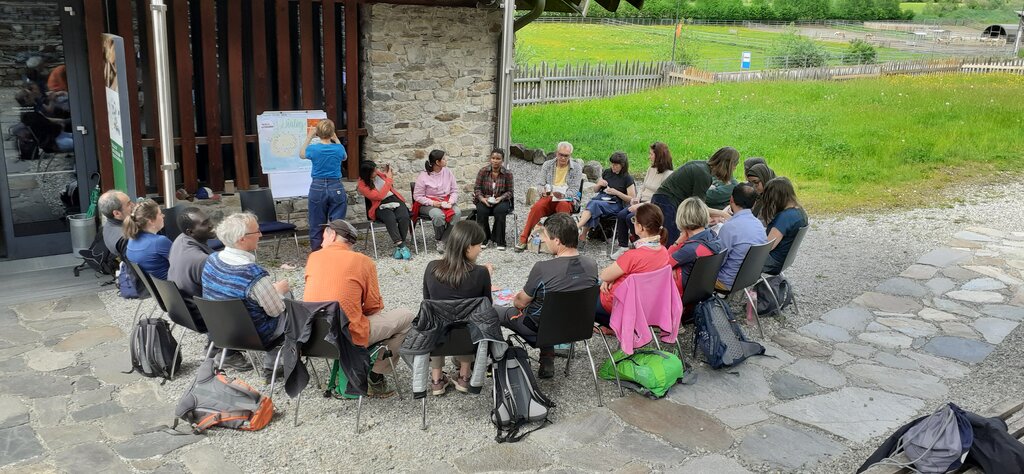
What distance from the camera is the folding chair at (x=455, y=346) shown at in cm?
477

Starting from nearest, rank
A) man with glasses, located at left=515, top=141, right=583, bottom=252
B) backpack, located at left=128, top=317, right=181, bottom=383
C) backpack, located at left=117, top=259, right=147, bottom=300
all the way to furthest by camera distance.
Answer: backpack, located at left=128, top=317, right=181, bottom=383 < backpack, located at left=117, top=259, right=147, bottom=300 < man with glasses, located at left=515, top=141, right=583, bottom=252

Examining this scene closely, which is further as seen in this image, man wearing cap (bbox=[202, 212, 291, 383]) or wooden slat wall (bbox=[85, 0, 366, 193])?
wooden slat wall (bbox=[85, 0, 366, 193])

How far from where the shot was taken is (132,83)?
7.47 metres

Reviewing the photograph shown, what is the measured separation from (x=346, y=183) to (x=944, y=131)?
36.5 ft

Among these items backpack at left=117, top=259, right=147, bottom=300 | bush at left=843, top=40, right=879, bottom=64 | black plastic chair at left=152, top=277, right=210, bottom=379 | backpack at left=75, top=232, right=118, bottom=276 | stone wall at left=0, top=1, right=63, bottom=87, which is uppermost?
stone wall at left=0, top=1, right=63, bottom=87

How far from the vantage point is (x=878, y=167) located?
12.6 m

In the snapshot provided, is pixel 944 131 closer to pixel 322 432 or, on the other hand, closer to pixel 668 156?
pixel 668 156

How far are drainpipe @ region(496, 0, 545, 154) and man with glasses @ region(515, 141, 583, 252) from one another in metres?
0.68

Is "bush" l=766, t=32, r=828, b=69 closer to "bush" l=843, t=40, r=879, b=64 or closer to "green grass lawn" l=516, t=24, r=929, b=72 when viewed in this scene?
"green grass lawn" l=516, t=24, r=929, b=72

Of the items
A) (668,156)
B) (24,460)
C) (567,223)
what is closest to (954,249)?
(668,156)

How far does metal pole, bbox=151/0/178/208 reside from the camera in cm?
634

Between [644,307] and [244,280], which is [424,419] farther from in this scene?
[644,307]

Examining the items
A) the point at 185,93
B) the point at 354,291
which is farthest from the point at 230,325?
the point at 185,93

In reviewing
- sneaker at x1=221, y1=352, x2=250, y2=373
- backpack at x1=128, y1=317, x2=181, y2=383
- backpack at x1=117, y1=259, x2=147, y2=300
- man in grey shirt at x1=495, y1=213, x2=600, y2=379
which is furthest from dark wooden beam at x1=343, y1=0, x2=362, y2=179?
man in grey shirt at x1=495, y1=213, x2=600, y2=379
